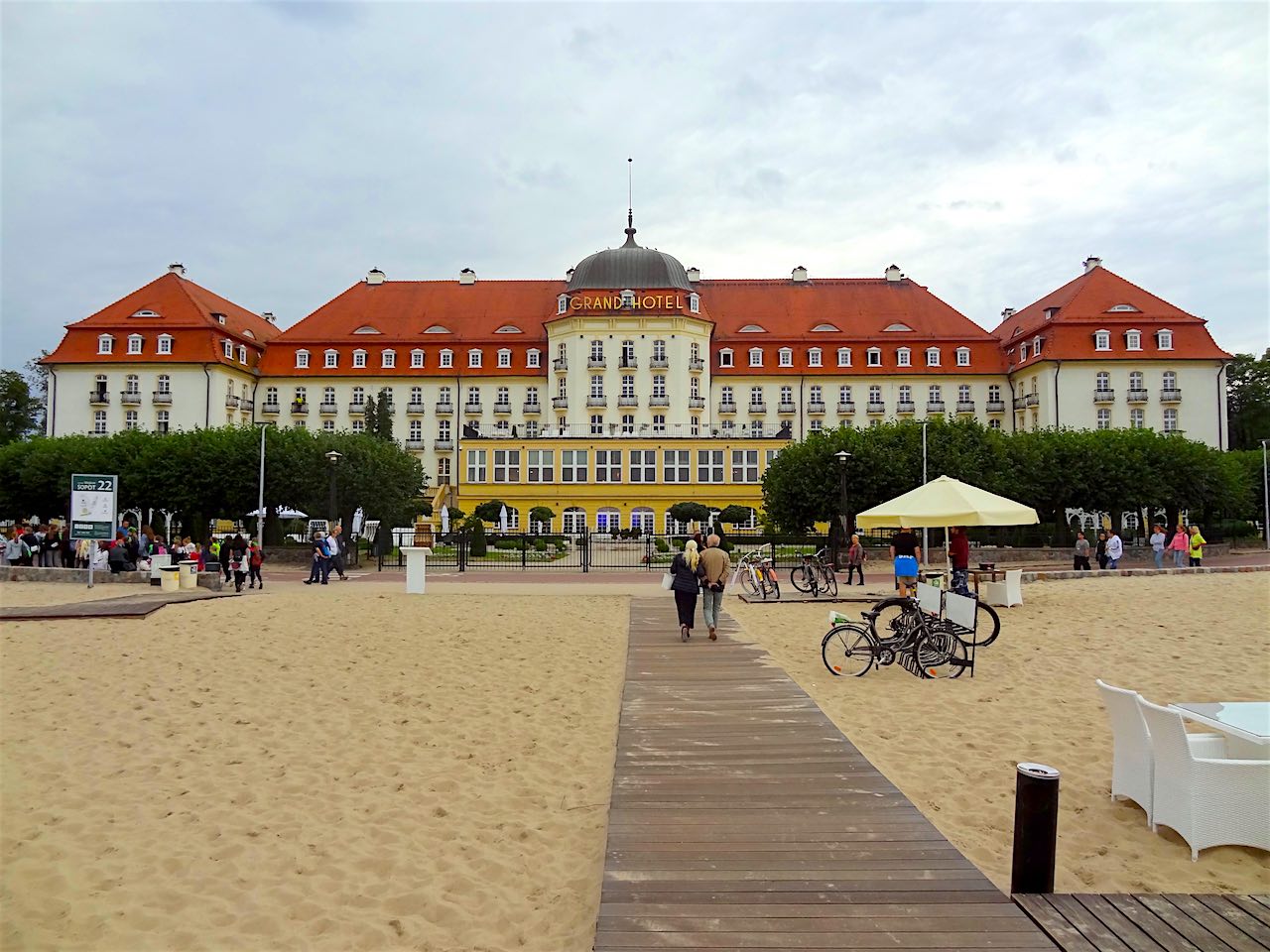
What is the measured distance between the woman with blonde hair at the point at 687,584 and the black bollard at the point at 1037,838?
8.61 meters

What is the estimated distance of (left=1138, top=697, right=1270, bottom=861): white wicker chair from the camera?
214 inches

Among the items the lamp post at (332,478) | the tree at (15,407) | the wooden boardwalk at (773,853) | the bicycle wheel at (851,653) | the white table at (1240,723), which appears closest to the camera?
the wooden boardwalk at (773,853)

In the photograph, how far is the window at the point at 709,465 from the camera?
55.8m

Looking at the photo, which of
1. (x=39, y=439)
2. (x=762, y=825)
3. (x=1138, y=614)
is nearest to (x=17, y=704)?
(x=762, y=825)

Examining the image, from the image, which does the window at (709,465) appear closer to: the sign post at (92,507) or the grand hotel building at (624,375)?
the grand hotel building at (624,375)

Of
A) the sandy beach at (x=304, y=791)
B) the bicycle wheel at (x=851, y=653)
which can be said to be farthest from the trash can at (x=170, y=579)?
the bicycle wheel at (x=851, y=653)

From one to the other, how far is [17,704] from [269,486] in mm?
29687

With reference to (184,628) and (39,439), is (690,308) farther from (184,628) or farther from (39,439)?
(184,628)

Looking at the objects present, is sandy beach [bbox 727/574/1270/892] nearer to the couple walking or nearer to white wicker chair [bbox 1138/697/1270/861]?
white wicker chair [bbox 1138/697/1270/861]

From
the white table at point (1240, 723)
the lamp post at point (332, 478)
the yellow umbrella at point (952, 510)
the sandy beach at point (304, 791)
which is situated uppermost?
the lamp post at point (332, 478)

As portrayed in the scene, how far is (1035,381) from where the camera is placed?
60.3m

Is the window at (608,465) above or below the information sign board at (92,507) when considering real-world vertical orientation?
above

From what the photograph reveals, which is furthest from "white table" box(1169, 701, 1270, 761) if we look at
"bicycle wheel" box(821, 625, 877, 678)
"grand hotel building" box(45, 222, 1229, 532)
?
"grand hotel building" box(45, 222, 1229, 532)

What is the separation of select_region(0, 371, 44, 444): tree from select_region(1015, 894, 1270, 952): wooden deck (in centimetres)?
8372
